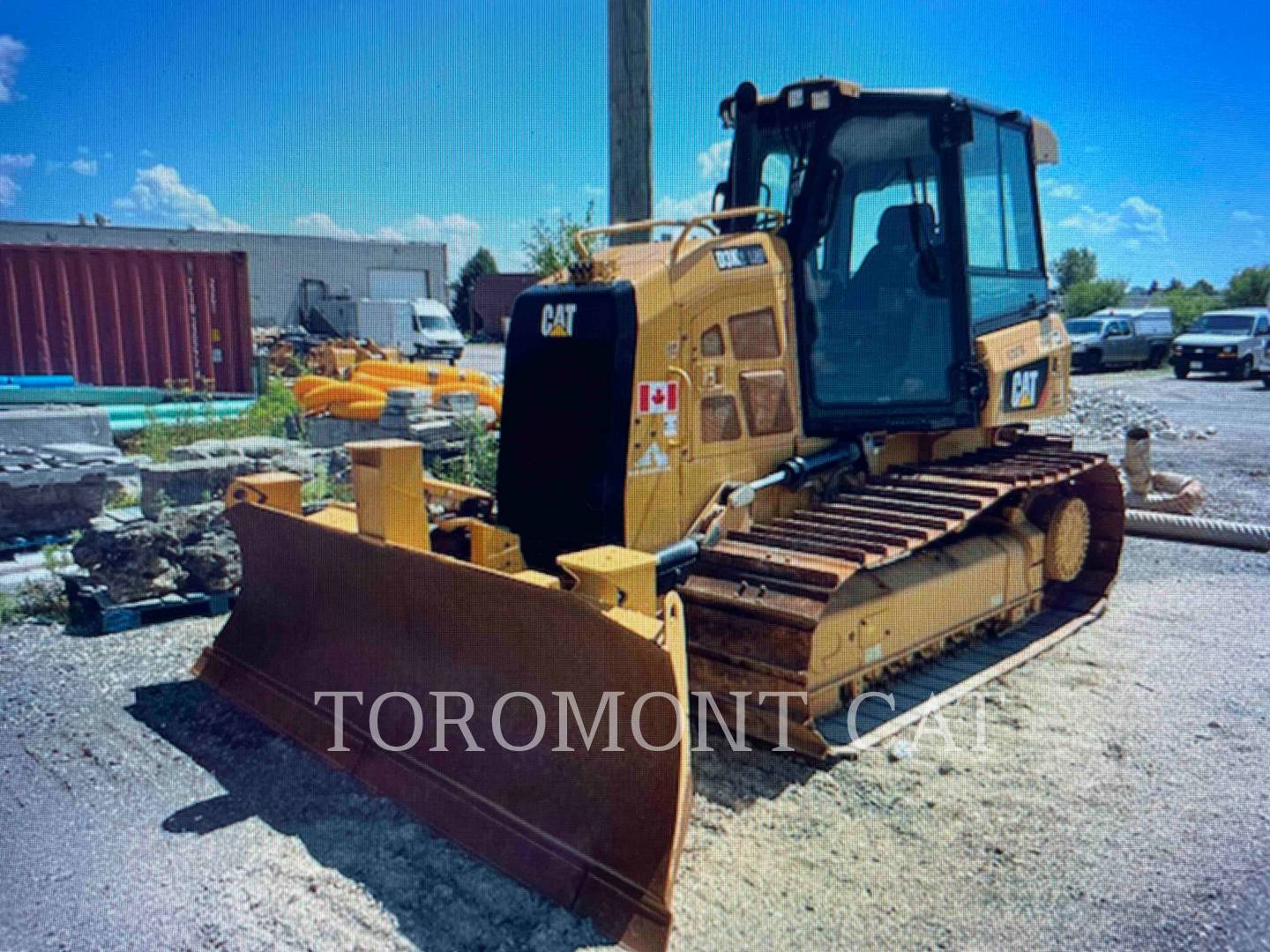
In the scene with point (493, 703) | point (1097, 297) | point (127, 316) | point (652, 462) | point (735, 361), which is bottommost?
point (493, 703)

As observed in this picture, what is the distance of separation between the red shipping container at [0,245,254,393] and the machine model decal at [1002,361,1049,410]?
1218cm

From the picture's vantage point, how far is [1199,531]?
26.7ft

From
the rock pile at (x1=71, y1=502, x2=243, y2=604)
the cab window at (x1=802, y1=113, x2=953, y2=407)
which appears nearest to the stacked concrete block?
the rock pile at (x1=71, y1=502, x2=243, y2=604)

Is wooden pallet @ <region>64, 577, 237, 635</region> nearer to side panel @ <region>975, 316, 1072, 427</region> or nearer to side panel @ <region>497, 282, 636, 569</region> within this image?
side panel @ <region>497, 282, 636, 569</region>

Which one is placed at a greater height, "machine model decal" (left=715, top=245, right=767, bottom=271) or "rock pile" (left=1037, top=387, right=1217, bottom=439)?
"machine model decal" (left=715, top=245, right=767, bottom=271)

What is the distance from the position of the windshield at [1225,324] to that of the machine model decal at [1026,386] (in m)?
24.8

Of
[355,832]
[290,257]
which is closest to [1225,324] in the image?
[355,832]

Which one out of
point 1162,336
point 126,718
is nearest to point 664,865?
point 126,718

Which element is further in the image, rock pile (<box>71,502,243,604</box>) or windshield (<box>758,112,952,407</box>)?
rock pile (<box>71,502,243,604</box>)

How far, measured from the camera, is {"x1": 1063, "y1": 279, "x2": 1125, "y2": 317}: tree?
4481cm

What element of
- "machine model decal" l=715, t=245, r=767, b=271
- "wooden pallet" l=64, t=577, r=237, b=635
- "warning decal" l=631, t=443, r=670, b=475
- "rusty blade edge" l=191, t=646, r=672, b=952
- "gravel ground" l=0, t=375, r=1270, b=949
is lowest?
"gravel ground" l=0, t=375, r=1270, b=949

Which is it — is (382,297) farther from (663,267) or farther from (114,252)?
(663,267)

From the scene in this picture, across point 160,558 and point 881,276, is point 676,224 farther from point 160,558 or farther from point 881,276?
point 160,558

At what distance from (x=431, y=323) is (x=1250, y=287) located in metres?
34.8
